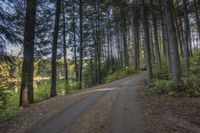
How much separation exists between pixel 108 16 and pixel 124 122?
31.0m

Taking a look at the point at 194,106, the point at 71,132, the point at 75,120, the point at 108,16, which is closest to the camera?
the point at 71,132

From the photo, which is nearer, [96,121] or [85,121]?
[96,121]

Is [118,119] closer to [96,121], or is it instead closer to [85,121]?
[96,121]

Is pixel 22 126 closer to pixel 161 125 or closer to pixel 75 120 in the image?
pixel 75 120

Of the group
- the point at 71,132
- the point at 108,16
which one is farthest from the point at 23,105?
the point at 108,16

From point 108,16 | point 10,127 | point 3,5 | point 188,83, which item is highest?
point 108,16

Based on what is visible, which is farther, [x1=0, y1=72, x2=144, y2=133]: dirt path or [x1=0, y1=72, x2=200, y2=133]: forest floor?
[x1=0, y1=72, x2=144, y2=133]: dirt path

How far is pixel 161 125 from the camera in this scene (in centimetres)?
703

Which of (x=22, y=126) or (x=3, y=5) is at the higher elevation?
(x=3, y=5)

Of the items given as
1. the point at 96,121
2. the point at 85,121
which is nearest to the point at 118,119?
the point at 96,121

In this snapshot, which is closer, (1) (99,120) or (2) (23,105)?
(1) (99,120)

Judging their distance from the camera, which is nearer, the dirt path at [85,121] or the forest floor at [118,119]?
the forest floor at [118,119]

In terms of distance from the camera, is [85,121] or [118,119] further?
[85,121]

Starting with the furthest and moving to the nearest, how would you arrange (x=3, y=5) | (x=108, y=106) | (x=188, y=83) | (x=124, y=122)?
(x=188, y=83) → (x=108, y=106) → (x=3, y=5) → (x=124, y=122)
